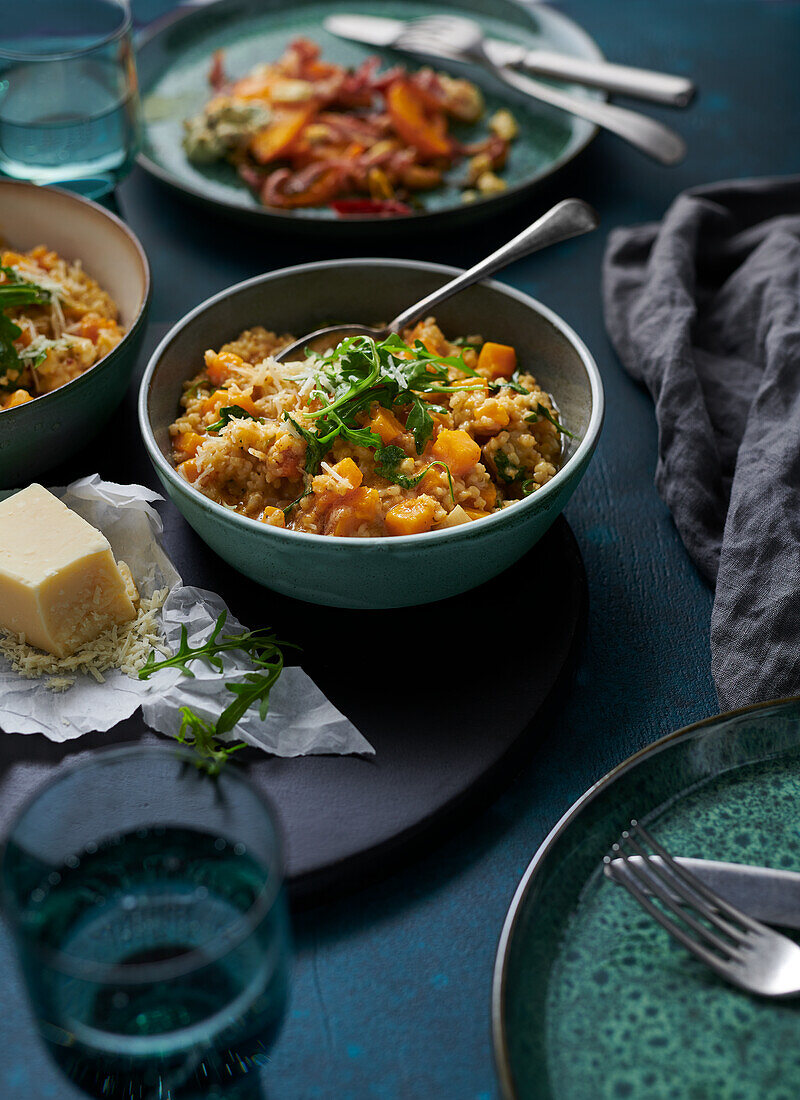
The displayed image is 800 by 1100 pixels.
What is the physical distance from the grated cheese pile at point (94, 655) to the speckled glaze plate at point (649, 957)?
75cm

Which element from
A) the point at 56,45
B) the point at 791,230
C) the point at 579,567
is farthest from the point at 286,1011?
the point at 56,45

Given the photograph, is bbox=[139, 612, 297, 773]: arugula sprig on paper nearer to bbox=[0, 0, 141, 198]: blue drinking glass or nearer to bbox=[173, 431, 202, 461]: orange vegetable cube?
bbox=[173, 431, 202, 461]: orange vegetable cube

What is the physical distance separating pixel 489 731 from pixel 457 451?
1.62ft

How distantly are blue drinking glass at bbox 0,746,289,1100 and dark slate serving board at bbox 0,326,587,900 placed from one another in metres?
0.18

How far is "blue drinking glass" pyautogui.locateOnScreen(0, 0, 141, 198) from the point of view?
2.70 m

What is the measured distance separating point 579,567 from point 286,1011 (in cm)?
96

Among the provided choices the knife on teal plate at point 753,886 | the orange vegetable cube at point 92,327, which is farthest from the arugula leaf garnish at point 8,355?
the knife on teal plate at point 753,886

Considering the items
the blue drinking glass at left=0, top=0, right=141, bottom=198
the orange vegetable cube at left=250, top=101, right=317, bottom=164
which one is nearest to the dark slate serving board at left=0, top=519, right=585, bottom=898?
the blue drinking glass at left=0, top=0, right=141, bottom=198

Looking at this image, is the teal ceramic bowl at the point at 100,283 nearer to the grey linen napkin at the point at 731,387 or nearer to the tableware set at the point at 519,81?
the grey linen napkin at the point at 731,387

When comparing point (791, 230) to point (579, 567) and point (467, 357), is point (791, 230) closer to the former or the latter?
point (467, 357)

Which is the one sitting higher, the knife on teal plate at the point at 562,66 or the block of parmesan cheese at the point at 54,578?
the knife on teal plate at the point at 562,66

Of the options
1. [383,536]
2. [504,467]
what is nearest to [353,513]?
[383,536]

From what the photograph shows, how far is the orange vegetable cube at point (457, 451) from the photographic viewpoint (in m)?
1.94

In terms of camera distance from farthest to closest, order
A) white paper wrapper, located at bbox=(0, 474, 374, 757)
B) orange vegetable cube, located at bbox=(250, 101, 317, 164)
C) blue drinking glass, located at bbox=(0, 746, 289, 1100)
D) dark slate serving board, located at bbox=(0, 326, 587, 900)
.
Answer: orange vegetable cube, located at bbox=(250, 101, 317, 164) < white paper wrapper, located at bbox=(0, 474, 374, 757) < dark slate serving board, located at bbox=(0, 326, 587, 900) < blue drinking glass, located at bbox=(0, 746, 289, 1100)
